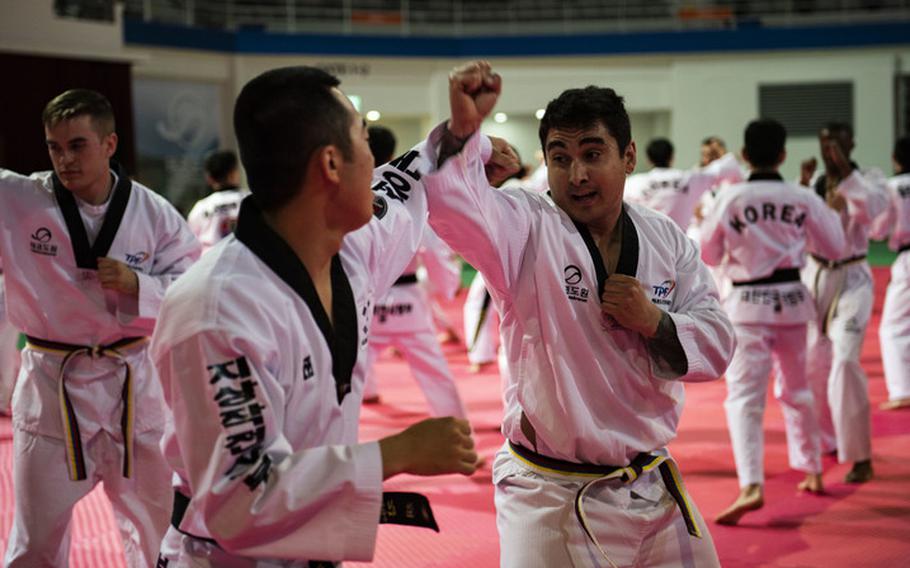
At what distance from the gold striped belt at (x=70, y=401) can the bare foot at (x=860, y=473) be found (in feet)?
12.7

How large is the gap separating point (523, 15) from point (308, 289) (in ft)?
65.1

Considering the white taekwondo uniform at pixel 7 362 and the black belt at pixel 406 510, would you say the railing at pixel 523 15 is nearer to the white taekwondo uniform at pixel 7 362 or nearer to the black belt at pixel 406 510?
the white taekwondo uniform at pixel 7 362

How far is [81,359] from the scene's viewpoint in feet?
11.2

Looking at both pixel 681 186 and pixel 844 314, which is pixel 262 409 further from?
pixel 681 186

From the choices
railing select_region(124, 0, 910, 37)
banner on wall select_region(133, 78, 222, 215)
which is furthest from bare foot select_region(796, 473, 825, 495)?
railing select_region(124, 0, 910, 37)

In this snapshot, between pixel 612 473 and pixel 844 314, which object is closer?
pixel 612 473

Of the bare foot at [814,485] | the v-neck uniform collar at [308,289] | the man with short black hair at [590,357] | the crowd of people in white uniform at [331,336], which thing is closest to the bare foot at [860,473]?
the bare foot at [814,485]

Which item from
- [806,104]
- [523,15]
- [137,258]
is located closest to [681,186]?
[137,258]

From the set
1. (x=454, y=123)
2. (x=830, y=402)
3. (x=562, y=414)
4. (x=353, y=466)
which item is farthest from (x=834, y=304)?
(x=353, y=466)

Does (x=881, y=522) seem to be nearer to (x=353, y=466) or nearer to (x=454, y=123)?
(x=454, y=123)

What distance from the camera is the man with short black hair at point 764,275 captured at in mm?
4945

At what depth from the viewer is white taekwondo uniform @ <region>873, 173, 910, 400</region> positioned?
684cm

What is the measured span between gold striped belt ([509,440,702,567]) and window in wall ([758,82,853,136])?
18517mm

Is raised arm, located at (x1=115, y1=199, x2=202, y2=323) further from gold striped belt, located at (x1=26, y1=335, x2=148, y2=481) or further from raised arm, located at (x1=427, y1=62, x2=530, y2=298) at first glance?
raised arm, located at (x1=427, y1=62, x2=530, y2=298)
